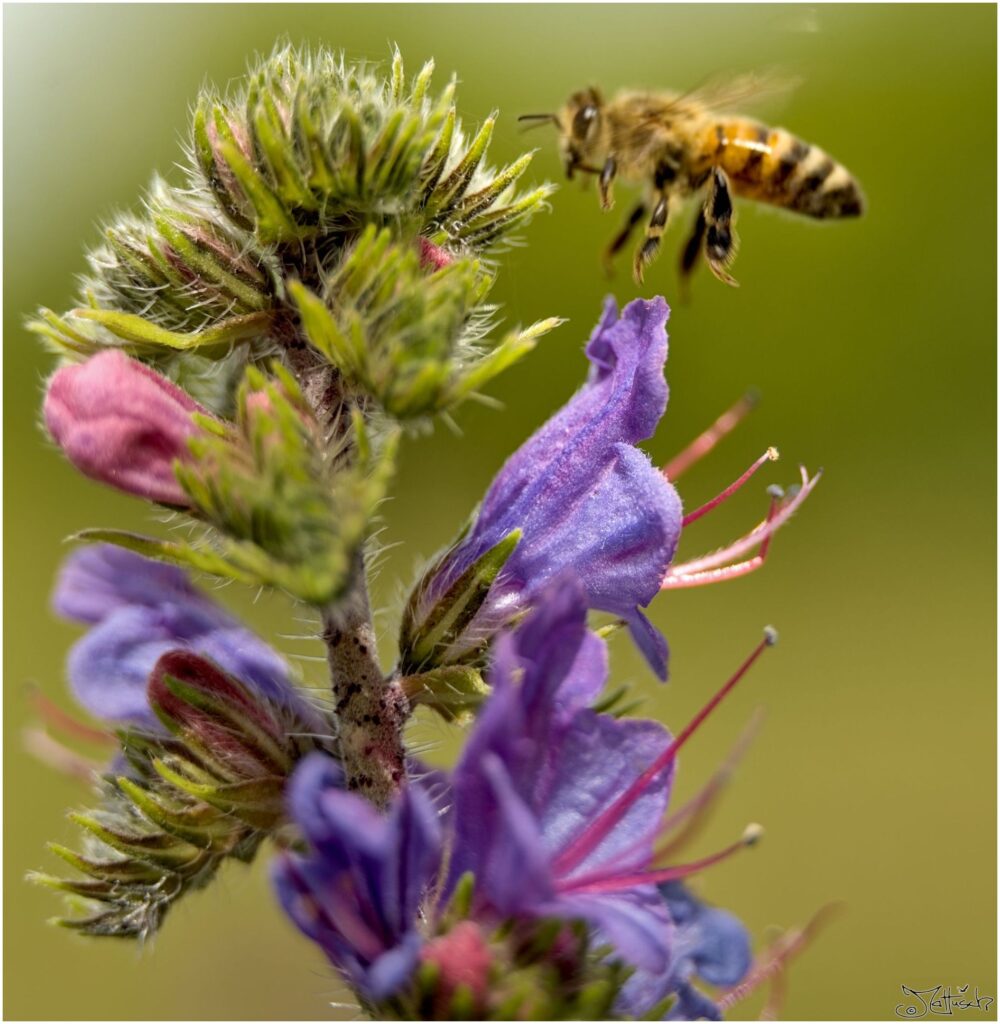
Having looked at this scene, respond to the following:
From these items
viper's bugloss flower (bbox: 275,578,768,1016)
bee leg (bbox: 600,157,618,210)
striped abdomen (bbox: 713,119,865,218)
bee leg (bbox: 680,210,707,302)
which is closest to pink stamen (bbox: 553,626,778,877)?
viper's bugloss flower (bbox: 275,578,768,1016)

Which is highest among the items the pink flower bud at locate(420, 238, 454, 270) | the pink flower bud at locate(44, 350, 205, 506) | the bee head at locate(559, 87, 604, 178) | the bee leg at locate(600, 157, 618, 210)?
the bee head at locate(559, 87, 604, 178)

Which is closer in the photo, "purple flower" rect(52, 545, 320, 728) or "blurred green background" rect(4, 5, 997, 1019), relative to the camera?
"purple flower" rect(52, 545, 320, 728)

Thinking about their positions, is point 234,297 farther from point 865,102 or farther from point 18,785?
point 865,102

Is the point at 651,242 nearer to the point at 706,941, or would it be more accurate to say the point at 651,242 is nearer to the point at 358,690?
the point at 358,690

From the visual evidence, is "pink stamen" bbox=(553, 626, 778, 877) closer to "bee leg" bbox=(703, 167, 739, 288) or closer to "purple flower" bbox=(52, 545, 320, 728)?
"purple flower" bbox=(52, 545, 320, 728)

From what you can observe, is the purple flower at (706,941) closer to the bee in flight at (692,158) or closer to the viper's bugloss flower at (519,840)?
the viper's bugloss flower at (519,840)

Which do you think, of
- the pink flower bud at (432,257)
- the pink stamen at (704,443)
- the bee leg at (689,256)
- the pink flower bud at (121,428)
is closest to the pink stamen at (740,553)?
Answer: the pink stamen at (704,443)
